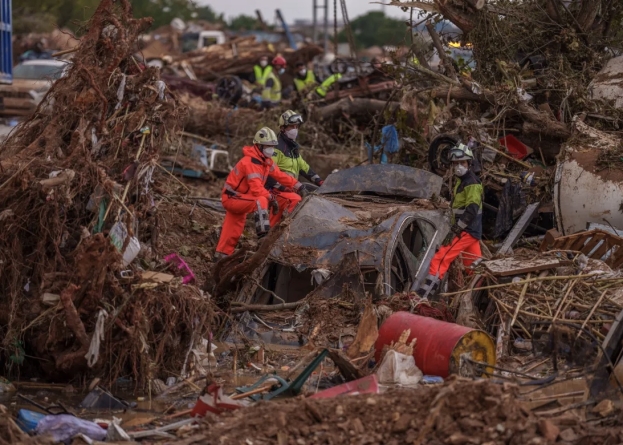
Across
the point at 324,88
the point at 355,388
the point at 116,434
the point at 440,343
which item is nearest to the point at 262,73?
the point at 324,88

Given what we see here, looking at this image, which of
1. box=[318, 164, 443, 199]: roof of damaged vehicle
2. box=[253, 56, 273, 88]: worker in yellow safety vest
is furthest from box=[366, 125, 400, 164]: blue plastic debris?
box=[253, 56, 273, 88]: worker in yellow safety vest

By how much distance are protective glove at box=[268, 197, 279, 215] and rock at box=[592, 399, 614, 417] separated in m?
5.27

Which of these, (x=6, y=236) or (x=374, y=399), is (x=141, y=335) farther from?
(x=374, y=399)

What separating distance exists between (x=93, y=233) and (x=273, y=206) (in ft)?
12.9

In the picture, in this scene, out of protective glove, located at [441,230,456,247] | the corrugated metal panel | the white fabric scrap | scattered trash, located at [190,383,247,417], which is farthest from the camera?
the corrugated metal panel

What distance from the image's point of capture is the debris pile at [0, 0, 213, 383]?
25.5 feet

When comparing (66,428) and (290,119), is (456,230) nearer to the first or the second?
(290,119)

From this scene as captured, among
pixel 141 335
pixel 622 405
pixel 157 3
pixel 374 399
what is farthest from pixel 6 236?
pixel 157 3

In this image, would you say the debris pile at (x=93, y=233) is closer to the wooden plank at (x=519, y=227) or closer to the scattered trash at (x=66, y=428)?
the scattered trash at (x=66, y=428)

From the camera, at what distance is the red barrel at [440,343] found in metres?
7.71

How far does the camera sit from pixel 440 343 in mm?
7805

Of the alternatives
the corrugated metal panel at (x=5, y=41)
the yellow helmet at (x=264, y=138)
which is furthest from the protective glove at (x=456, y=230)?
the corrugated metal panel at (x=5, y=41)

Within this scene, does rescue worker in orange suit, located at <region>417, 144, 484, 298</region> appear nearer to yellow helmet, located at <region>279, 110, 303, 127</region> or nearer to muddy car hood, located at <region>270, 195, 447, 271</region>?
muddy car hood, located at <region>270, 195, 447, 271</region>

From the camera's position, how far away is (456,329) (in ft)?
25.9
